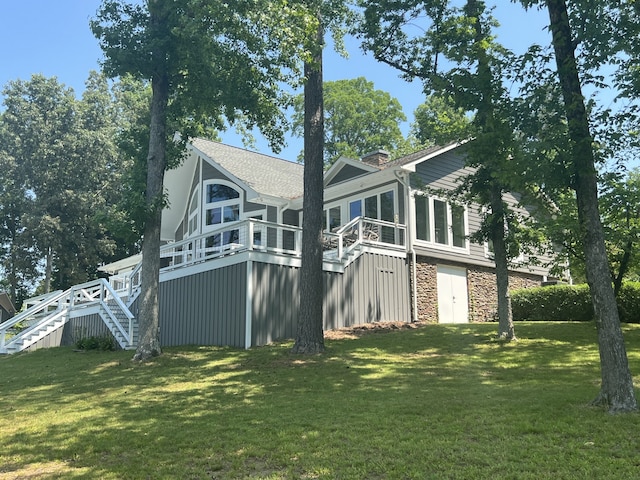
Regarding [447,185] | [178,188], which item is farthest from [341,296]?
[178,188]

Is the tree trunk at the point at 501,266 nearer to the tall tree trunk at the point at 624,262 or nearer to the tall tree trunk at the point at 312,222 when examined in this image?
the tall tree trunk at the point at 624,262

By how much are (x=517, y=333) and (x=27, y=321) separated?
18.0 m

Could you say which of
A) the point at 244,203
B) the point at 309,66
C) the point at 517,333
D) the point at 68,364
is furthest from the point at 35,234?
the point at 517,333

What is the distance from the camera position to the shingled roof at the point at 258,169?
67.8 ft

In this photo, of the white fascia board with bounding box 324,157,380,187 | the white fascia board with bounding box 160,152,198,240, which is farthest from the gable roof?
the white fascia board with bounding box 160,152,198,240

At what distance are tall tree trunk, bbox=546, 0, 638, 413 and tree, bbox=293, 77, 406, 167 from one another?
33438 mm

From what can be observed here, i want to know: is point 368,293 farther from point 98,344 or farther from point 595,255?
point 595,255

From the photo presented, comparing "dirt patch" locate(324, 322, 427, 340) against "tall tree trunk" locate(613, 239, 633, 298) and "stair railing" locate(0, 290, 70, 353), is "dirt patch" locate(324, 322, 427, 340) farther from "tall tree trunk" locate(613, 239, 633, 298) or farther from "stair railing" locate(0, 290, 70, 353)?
"stair railing" locate(0, 290, 70, 353)

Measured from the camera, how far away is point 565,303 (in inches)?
658

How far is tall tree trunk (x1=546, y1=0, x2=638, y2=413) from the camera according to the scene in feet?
20.7

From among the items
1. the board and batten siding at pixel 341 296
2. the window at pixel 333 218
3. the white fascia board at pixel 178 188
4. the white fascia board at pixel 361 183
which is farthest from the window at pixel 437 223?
the white fascia board at pixel 178 188

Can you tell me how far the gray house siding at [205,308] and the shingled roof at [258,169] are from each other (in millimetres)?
5216

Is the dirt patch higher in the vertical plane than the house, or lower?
lower

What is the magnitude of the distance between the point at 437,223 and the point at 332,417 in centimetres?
1253
